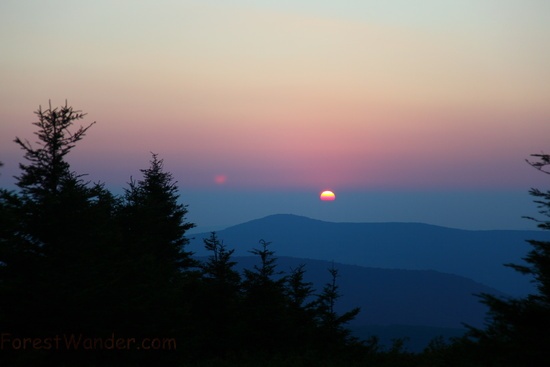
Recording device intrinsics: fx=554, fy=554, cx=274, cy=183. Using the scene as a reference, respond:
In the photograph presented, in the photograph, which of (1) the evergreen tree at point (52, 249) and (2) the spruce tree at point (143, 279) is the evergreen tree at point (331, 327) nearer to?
(2) the spruce tree at point (143, 279)

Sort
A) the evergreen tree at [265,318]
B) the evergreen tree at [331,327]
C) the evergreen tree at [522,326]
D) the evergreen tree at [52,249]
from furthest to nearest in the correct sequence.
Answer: the evergreen tree at [331,327]
the evergreen tree at [265,318]
the evergreen tree at [52,249]
the evergreen tree at [522,326]

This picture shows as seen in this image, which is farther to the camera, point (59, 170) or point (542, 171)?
point (59, 170)

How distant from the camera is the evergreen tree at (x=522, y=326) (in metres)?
12.2

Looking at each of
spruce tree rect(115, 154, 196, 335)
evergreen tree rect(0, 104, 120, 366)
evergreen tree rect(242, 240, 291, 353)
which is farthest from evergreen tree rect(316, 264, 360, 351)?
evergreen tree rect(0, 104, 120, 366)

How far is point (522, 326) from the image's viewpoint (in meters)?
12.6

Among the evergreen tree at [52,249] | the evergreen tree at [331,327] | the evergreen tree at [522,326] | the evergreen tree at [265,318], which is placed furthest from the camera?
the evergreen tree at [331,327]

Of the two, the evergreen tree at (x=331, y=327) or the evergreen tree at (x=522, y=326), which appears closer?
the evergreen tree at (x=522, y=326)

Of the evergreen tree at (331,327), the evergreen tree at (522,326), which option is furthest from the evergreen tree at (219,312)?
the evergreen tree at (522,326)

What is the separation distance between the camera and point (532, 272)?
1292 centimetres

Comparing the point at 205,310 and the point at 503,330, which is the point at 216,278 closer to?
the point at 205,310

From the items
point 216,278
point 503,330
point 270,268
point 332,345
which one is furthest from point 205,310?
point 503,330

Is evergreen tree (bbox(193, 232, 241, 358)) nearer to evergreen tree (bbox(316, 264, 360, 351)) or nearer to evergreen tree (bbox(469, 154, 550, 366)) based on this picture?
evergreen tree (bbox(316, 264, 360, 351))

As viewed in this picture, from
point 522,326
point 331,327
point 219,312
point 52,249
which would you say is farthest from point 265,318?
point 522,326

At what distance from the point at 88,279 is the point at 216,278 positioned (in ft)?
50.6
